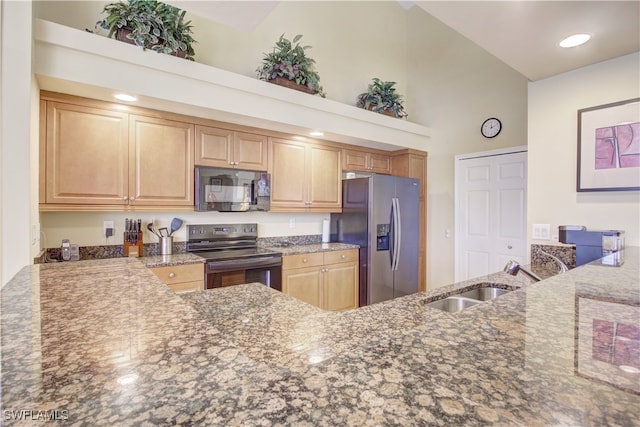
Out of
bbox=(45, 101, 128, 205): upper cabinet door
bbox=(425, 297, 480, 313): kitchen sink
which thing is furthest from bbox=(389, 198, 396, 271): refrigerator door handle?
bbox=(45, 101, 128, 205): upper cabinet door

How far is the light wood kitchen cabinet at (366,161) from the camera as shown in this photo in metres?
3.91

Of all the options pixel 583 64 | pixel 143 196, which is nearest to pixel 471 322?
pixel 583 64

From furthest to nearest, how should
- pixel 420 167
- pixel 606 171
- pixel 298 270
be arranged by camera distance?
pixel 420 167
pixel 298 270
pixel 606 171

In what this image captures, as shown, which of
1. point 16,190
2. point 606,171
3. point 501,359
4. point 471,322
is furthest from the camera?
point 606,171

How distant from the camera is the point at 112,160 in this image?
243cm

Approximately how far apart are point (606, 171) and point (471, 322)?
2.12 m

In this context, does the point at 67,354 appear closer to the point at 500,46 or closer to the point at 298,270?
the point at 500,46

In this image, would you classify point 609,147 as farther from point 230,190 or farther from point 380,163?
point 230,190

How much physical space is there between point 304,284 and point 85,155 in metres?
2.18

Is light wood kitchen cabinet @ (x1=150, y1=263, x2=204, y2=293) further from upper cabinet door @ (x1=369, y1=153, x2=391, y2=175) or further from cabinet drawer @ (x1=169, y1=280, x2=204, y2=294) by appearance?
upper cabinet door @ (x1=369, y1=153, x2=391, y2=175)

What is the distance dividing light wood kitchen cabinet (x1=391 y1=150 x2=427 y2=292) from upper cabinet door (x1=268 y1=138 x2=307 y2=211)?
1482mm

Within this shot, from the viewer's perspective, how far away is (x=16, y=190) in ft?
5.85

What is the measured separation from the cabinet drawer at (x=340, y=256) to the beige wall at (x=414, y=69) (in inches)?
24.3

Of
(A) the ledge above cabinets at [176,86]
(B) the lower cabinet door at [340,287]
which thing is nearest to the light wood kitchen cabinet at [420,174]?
(A) the ledge above cabinets at [176,86]
